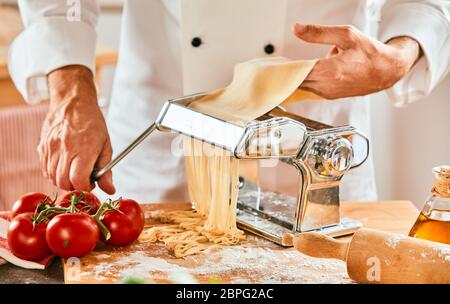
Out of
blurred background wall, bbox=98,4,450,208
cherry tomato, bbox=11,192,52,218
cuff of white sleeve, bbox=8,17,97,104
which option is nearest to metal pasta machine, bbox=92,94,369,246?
cherry tomato, bbox=11,192,52,218

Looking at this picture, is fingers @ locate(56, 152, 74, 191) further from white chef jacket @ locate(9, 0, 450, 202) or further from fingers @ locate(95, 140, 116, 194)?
white chef jacket @ locate(9, 0, 450, 202)

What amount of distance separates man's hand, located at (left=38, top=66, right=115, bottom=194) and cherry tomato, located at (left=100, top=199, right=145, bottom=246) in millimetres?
133

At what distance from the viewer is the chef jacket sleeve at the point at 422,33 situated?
1.69 meters

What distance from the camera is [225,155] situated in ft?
4.89

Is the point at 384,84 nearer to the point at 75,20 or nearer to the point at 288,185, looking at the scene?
the point at 288,185

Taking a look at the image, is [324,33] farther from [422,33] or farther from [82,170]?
[82,170]

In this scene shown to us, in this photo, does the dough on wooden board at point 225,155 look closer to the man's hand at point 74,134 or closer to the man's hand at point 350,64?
the man's hand at point 350,64

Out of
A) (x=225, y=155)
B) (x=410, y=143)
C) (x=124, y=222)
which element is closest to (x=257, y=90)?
(x=225, y=155)

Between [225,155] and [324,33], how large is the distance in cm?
29

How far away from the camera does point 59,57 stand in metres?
1.67

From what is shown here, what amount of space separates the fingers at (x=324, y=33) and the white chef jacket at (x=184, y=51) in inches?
8.5

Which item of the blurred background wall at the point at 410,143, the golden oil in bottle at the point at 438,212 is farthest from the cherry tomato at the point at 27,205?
the blurred background wall at the point at 410,143

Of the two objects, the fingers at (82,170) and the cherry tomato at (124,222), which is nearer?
the cherry tomato at (124,222)
